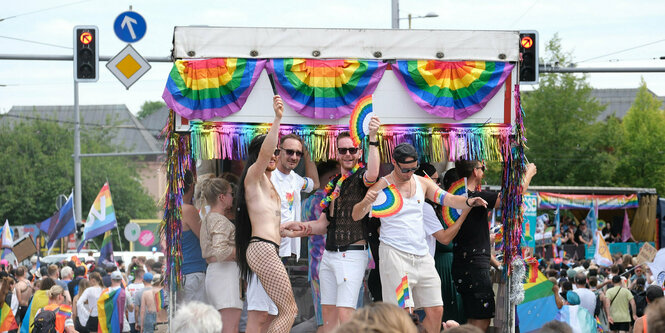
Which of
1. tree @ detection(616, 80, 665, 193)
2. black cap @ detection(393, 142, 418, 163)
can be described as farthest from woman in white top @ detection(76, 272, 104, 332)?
tree @ detection(616, 80, 665, 193)

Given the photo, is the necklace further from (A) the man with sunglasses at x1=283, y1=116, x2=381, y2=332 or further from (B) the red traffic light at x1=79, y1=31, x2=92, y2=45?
(B) the red traffic light at x1=79, y1=31, x2=92, y2=45

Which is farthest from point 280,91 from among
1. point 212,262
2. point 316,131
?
point 212,262

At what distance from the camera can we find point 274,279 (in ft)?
23.4

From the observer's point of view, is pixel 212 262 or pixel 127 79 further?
pixel 127 79

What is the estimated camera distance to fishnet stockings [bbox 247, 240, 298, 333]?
279 inches

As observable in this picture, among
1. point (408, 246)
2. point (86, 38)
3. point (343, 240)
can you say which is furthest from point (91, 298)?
point (408, 246)

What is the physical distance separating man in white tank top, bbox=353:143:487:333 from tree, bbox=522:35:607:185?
31.5m

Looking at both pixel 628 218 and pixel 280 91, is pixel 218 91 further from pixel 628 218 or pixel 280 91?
pixel 628 218

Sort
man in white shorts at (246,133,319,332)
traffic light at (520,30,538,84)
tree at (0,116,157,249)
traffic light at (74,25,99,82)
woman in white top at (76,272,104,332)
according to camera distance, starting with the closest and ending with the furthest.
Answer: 1. man in white shorts at (246,133,319,332)
2. woman in white top at (76,272,104,332)
3. traffic light at (520,30,538,84)
4. traffic light at (74,25,99,82)
5. tree at (0,116,157,249)

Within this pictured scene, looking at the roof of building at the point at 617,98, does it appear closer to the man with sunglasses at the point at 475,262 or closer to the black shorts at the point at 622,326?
the black shorts at the point at 622,326

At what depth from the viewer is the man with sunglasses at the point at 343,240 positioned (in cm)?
749

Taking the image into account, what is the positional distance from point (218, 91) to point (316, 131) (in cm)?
88

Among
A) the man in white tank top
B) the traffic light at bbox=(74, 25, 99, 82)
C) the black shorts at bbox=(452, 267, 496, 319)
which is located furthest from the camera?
the traffic light at bbox=(74, 25, 99, 82)

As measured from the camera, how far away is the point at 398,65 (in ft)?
25.2
